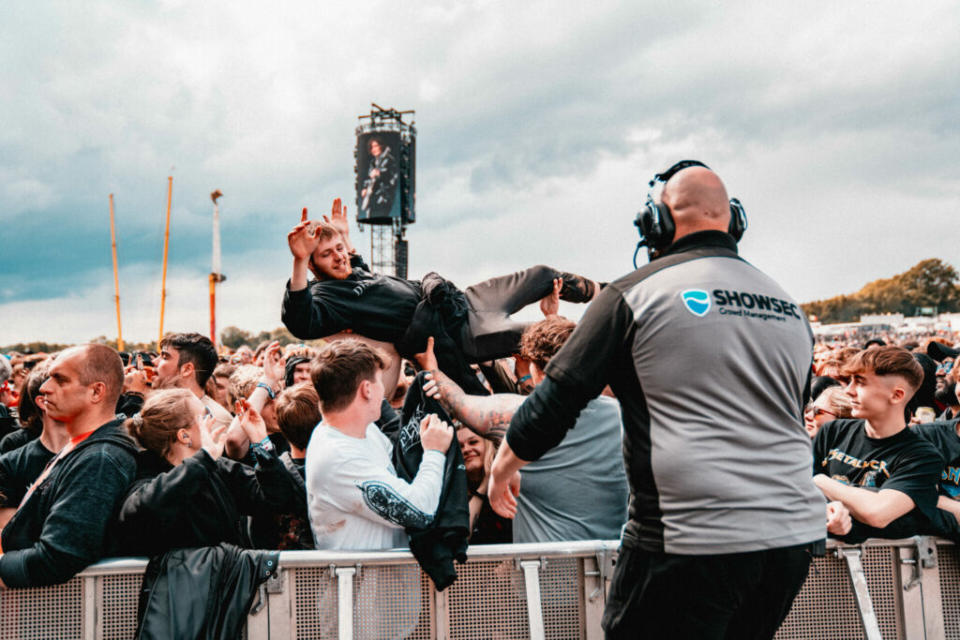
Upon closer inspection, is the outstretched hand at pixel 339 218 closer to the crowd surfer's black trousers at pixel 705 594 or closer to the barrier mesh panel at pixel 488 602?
the barrier mesh panel at pixel 488 602

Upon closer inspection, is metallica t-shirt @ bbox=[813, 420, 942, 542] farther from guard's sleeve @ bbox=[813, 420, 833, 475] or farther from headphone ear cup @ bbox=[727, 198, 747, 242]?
headphone ear cup @ bbox=[727, 198, 747, 242]

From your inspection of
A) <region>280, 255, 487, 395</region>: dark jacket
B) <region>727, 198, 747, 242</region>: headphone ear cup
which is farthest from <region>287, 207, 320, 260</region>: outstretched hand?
<region>727, 198, 747, 242</region>: headphone ear cup

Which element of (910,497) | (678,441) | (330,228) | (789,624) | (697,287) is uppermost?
(330,228)

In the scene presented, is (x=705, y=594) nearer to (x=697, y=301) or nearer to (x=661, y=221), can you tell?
(x=697, y=301)

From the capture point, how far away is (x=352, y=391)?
262cm

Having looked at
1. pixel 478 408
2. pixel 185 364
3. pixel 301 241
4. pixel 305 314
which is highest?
pixel 301 241

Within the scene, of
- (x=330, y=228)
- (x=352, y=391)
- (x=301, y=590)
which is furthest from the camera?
(x=330, y=228)

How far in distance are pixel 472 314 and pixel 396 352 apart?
49cm

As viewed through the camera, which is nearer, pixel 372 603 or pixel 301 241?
pixel 372 603

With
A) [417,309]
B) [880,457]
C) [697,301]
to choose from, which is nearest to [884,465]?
[880,457]

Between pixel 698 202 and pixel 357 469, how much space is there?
1487 mm

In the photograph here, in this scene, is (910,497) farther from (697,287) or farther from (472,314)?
(472,314)

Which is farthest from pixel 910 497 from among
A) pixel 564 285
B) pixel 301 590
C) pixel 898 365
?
pixel 301 590

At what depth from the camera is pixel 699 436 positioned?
170 cm
